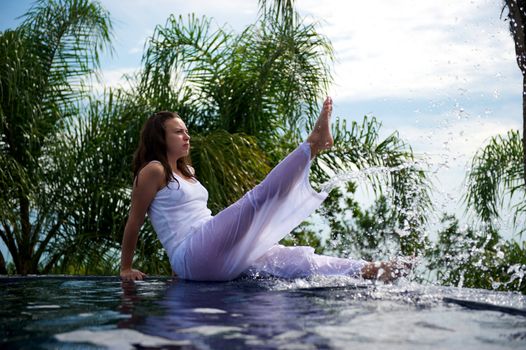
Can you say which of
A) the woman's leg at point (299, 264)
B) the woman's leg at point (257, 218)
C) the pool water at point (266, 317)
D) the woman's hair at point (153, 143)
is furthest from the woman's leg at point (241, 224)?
the woman's hair at point (153, 143)

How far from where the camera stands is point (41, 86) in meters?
7.92

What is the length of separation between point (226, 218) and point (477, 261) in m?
6.11

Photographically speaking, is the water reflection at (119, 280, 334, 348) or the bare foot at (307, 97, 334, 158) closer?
the water reflection at (119, 280, 334, 348)

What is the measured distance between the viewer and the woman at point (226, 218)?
3.44m

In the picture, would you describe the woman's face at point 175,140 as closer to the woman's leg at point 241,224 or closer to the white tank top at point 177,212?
the white tank top at point 177,212

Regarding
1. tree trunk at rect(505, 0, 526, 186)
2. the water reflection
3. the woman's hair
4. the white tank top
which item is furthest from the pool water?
tree trunk at rect(505, 0, 526, 186)

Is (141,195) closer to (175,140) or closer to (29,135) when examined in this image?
(175,140)

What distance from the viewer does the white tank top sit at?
3695mm

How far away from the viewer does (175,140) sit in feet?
12.6

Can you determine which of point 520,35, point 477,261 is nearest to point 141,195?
point 520,35

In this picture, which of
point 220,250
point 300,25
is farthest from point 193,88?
point 220,250

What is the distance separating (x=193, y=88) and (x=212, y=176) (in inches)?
87.4

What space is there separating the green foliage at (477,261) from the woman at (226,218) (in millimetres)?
4618

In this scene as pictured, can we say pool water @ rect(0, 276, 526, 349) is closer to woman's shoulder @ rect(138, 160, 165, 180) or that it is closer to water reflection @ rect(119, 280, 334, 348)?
water reflection @ rect(119, 280, 334, 348)
